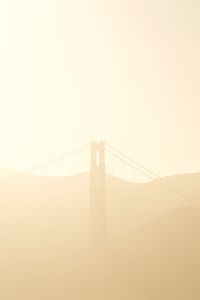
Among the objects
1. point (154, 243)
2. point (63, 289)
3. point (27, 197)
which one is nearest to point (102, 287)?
point (63, 289)

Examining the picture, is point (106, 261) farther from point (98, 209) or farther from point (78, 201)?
point (78, 201)

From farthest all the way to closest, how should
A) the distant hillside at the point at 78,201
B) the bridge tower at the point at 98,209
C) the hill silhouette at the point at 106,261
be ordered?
the distant hillside at the point at 78,201
the bridge tower at the point at 98,209
the hill silhouette at the point at 106,261

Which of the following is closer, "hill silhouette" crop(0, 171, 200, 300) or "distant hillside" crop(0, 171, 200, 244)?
"hill silhouette" crop(0, 171, 200, 300)

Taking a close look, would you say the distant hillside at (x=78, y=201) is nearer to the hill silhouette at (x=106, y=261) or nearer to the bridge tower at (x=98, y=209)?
the hill silhouette at (x=106, y=261)

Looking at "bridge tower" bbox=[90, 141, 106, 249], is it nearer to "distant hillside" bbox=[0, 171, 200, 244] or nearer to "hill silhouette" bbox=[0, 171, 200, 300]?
"hill silhouette" bbox=[0, 171, 200, 300]

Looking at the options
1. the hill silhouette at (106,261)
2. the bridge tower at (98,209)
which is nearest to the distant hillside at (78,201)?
the hill silhouette at (106,261)

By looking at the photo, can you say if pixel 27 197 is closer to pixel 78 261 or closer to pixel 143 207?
pixel 143 207

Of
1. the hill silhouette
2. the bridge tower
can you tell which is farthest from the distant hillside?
the bridge tower

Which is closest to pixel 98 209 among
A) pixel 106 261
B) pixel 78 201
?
pixel 106 261

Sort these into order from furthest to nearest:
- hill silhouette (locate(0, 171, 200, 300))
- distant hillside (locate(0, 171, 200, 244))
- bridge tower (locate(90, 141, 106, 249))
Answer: distant hillside (locate(0, 171, 200, 244)) → bridge tower (locate(90, 141, 106, 249)) → hill silhouette (locate(0, 171, 200, 300))

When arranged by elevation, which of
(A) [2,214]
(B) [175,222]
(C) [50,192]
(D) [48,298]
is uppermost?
(C) [50,192]

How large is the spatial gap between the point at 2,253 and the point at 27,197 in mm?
30657

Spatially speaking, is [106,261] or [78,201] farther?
[78,201]

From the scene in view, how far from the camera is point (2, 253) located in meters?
58.8
